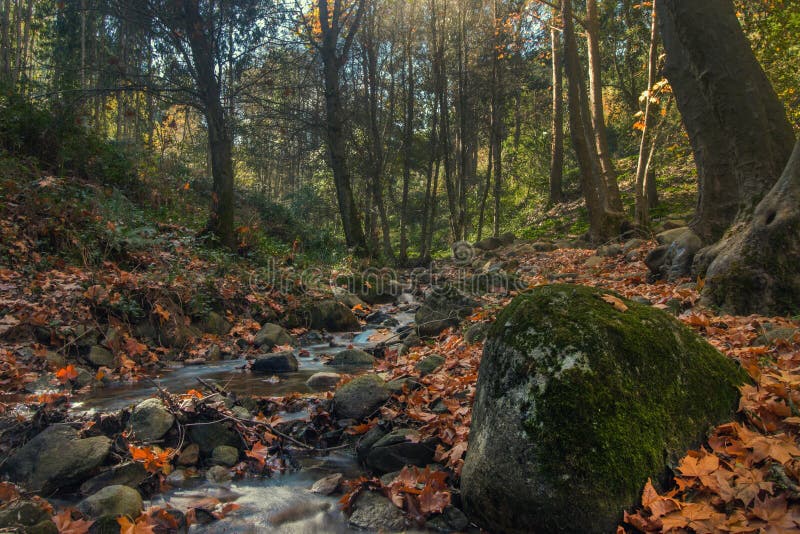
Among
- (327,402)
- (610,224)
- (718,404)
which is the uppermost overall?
(610,224)

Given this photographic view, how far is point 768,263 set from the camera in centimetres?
509

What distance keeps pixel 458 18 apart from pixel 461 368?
22.3 metres

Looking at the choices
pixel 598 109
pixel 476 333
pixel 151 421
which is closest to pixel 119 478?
pixel 151 421

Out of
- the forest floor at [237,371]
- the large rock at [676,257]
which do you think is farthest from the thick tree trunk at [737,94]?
the forest floor at [237,371]

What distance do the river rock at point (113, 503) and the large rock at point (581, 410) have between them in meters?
2.08

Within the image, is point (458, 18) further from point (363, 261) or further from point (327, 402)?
point (327, 402)

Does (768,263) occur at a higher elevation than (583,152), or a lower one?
lower

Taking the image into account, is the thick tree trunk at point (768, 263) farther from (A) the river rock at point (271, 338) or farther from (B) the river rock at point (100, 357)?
(B) the river rock at point (100, 357)

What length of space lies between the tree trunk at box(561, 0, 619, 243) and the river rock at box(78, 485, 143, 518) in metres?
12.6

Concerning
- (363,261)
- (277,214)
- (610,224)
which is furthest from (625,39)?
(277,214)

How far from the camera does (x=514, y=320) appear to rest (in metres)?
3.16

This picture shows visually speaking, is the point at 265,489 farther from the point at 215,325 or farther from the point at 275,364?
the point at 215,325

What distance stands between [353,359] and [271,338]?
187 cm

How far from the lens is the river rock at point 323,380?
614 cm
